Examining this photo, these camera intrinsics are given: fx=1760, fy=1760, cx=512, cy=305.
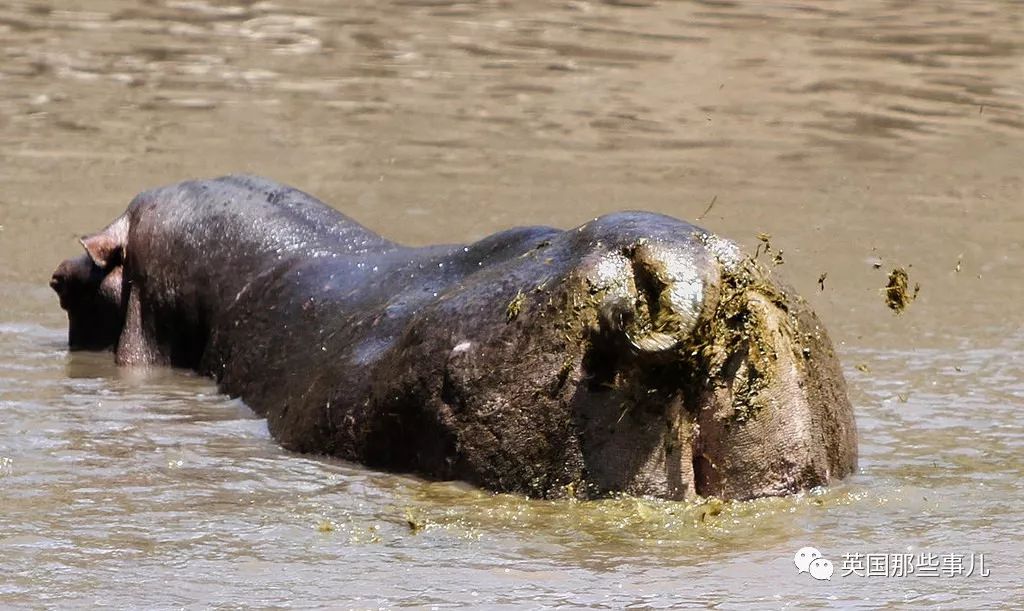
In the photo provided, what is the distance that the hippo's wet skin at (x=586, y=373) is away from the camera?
5266mm

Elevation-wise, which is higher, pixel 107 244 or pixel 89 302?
pixel 107 244

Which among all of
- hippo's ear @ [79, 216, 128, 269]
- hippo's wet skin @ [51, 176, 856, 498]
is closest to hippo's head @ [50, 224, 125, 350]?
hippo's ear @ [79, 216, 128, 269]

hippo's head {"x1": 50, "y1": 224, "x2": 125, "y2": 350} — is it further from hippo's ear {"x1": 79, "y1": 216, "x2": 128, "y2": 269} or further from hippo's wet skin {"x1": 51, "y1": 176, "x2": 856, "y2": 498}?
hippo's wet skin {"x1": 51, "y1": 176, "x2": 856, "y2": 498}

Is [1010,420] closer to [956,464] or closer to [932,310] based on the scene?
[956,464]

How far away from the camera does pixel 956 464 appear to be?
6184 mm

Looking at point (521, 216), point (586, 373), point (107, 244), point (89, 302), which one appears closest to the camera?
point (586, 373)

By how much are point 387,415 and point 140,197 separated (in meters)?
2.75

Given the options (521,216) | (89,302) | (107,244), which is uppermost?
(107,244)

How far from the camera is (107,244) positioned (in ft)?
26.6

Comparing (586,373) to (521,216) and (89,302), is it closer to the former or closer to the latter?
(89,302)

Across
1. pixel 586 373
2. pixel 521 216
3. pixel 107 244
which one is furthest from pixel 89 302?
pixel 586 373

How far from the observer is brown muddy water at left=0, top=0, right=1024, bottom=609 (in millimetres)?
4934

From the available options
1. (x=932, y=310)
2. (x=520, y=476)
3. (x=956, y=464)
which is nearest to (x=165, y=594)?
(x=520, y=476)

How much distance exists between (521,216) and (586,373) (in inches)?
211
